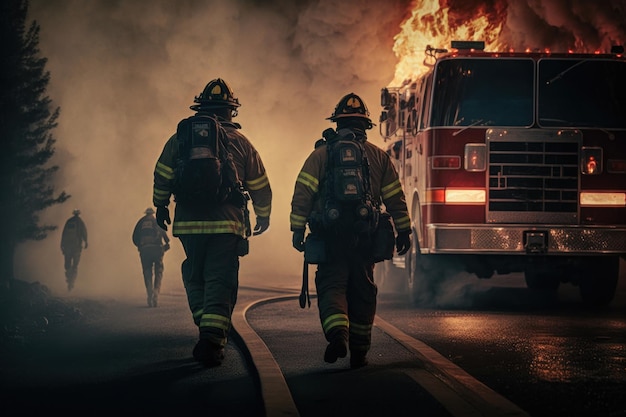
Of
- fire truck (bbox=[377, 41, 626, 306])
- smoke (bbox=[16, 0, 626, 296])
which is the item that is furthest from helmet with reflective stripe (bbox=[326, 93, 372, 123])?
smoke (bbox=[16, 0, 626, 296])

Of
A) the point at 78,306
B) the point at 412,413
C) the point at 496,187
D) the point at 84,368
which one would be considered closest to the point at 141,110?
the point at 78,306

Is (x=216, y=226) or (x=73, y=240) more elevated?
(x=216, y=226)

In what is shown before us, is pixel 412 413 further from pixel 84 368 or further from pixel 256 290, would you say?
pixel 256 290

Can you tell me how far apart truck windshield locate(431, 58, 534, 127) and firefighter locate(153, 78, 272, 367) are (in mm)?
5044

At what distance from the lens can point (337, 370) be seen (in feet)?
25.4

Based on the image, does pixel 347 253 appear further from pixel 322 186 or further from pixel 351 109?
pixel 351 109

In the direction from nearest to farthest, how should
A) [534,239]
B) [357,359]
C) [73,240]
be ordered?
[357,359]
[534,239]
[73,240]

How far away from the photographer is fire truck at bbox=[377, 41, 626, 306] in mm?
13219

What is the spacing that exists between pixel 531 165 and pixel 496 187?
0.47 meters

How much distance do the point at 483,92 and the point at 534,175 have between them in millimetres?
1123

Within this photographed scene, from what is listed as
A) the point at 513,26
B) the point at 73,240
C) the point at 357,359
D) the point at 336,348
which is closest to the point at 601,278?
the point at 357,359

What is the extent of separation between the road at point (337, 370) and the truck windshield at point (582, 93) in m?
2.34

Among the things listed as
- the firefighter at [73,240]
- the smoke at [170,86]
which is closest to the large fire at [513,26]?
the smoke at [170,86]

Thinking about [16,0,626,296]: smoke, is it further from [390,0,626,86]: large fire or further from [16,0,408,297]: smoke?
[390,0,626,86]: large fire
